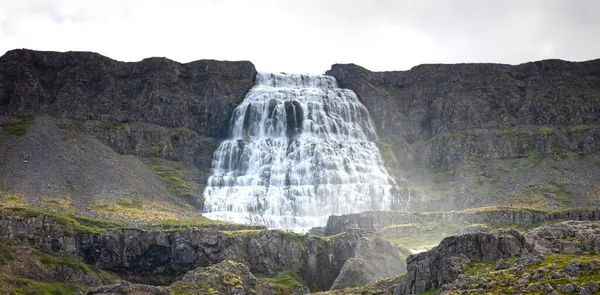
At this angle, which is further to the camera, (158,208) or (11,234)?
(158,208)

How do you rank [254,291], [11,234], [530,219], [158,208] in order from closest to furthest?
[254,291], [11,234], [530,219], [158,208]

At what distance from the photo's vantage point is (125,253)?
6181 inches

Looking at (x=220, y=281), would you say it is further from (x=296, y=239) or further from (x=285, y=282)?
(x=296, y=239)

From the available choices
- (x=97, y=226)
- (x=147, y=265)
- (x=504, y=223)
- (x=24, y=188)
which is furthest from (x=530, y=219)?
(x=24, y=188)

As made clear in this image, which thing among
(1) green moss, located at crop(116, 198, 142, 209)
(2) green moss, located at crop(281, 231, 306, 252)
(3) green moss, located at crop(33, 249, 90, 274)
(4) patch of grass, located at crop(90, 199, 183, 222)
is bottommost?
(3) green moss, located at crop(33, 249, 90, 274)

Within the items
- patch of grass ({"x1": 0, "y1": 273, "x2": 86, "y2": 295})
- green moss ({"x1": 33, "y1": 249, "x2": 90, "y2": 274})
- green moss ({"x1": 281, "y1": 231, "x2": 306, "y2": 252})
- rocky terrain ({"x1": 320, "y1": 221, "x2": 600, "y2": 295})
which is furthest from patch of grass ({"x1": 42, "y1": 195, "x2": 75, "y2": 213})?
rocky terrain ({"x1": 320, "y1": 221, "x2": 600, "y2": 295})

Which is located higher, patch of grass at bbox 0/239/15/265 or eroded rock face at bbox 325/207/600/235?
eroded rock face at bbox 325/207/600/235

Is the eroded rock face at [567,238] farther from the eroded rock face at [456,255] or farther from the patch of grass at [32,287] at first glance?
the patch of grass at [32,287]

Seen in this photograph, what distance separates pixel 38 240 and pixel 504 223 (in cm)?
11819

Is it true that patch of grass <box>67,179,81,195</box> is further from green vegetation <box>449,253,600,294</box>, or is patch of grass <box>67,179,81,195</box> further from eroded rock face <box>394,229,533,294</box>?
green vegetation <box>449,253,600,294</box>

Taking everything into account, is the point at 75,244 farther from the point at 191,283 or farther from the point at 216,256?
the point at 191,283

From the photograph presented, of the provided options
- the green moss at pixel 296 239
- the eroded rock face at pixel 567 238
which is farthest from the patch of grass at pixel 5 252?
the eroded rock face at pixel 567 238

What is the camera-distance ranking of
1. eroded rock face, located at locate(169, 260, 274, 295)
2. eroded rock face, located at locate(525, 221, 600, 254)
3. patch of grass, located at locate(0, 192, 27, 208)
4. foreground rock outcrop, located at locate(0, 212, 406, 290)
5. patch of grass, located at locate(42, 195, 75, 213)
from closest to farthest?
eroded rock face, located at locate(525, 221, 600, 254), eroded rock face, located at locate(169, 260, 274, 295), foreground rock outcrop, located at locate(0, 212, 406, 290), patch of grass, located at locate(0, 192, 27, 208), patch of grass, located at locate(42, 195, 75, 213)

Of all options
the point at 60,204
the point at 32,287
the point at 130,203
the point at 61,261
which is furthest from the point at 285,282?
the point at 60,204
